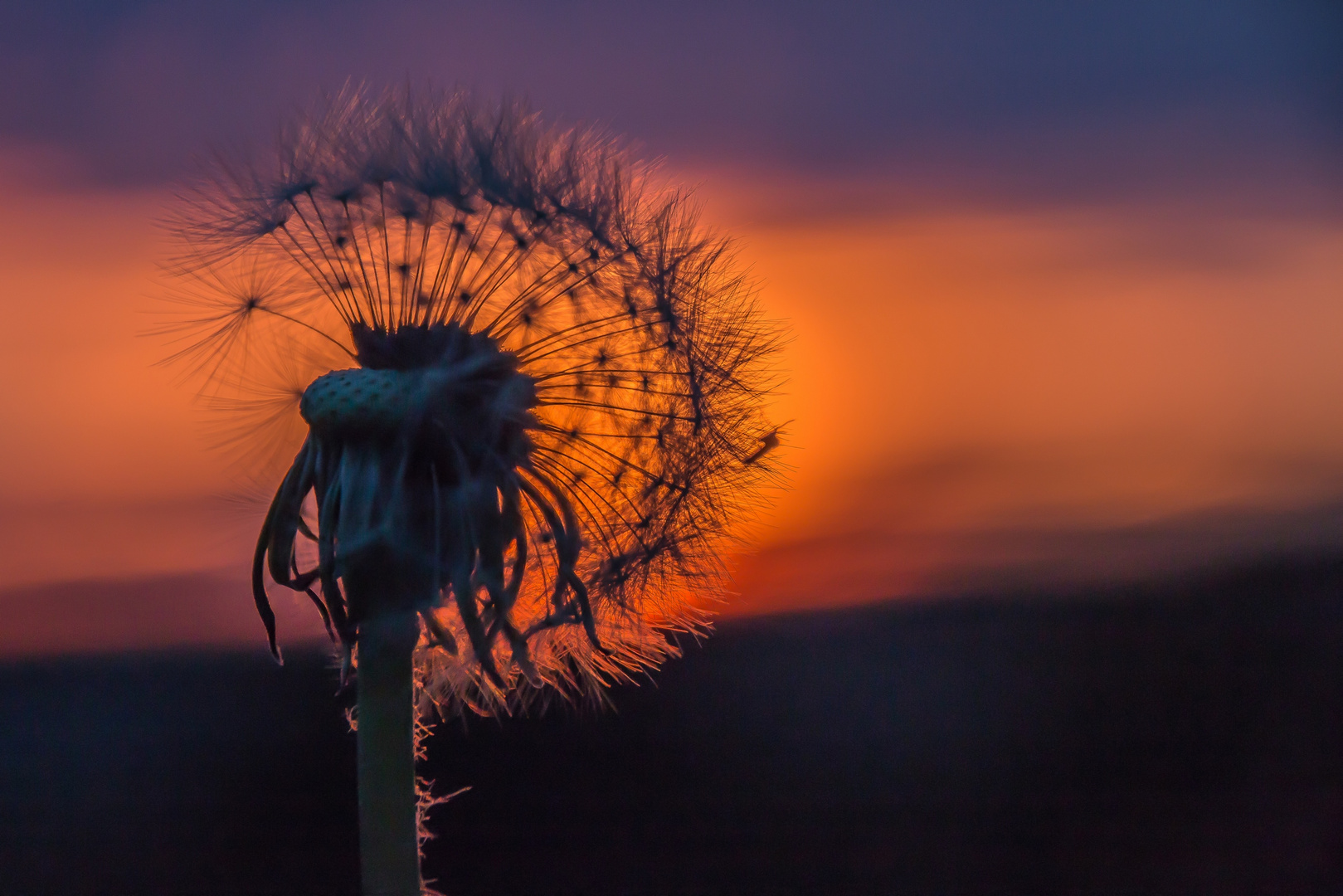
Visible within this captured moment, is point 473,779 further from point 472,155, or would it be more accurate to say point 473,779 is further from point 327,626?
point 472,155

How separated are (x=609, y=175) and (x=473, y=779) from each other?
71.2 inches

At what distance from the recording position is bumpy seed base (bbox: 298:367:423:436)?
4.30ft

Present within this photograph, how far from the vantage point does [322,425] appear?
132cm

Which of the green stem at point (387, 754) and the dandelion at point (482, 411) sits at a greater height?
the dandelion at point (482, 411)

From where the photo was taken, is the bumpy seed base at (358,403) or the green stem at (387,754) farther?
the green stem at (387,754)

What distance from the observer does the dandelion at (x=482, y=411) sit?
1413 mm

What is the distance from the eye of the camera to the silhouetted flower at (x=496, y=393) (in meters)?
1.41

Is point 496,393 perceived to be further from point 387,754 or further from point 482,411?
point 387,754

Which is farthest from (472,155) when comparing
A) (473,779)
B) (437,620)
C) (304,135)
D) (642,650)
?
(473,779)

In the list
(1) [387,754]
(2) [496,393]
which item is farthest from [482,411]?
(1) [387,754]

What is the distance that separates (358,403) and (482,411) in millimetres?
199

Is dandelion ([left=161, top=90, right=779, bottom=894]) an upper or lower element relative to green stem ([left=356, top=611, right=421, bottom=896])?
upper

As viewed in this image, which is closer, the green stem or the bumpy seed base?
the bumpy seed base

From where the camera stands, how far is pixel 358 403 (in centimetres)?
131
